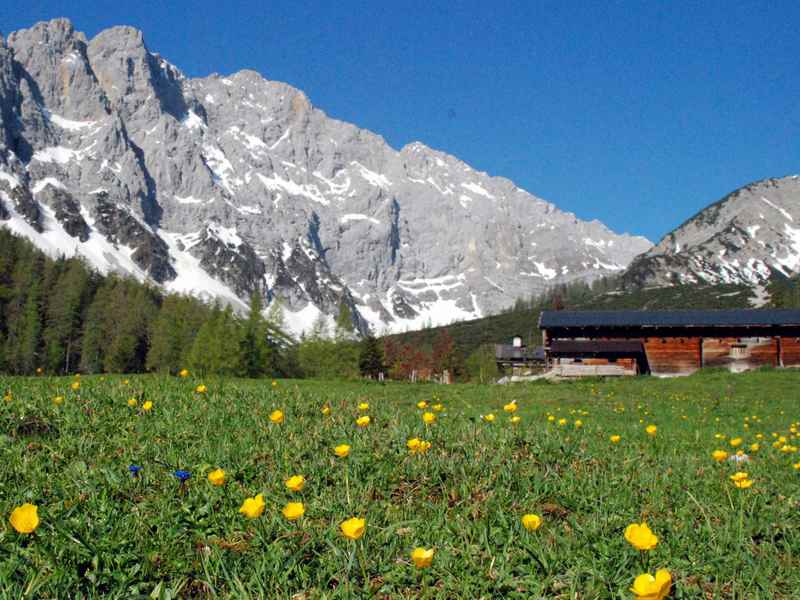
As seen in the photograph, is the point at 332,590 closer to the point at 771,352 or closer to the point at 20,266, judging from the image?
the point at 771,352

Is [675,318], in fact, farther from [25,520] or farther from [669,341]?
[25,520]

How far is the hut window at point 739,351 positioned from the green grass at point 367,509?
5040 cm

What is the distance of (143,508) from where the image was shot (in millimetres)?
3906

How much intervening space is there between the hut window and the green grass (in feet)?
165

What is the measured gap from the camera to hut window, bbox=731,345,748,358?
51906 millimetres

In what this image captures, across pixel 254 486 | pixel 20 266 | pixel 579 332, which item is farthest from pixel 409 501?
pixel 20 266

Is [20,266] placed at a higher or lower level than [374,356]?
higher

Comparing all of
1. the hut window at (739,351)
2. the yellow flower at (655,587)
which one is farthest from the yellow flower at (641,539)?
the hut window at (739,351)

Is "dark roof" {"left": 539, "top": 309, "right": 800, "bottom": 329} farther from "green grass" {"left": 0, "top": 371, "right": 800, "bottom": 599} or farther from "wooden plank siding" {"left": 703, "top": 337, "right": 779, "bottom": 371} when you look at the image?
"green grass" {"left": 0, "top": 371, "right": 800, "bottom": 599}

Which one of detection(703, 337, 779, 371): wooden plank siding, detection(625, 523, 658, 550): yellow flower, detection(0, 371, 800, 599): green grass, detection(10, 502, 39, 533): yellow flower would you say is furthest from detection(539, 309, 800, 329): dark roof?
detection(10, 502, 39, 533): yellow flower

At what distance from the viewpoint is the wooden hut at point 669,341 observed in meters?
51.3

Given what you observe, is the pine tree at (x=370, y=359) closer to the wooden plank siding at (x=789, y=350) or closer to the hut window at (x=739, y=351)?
the hut window at (x=739, y=351)

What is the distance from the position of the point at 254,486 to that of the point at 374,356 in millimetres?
83559

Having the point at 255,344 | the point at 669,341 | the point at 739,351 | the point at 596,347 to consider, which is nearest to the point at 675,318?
the point at 669,341
